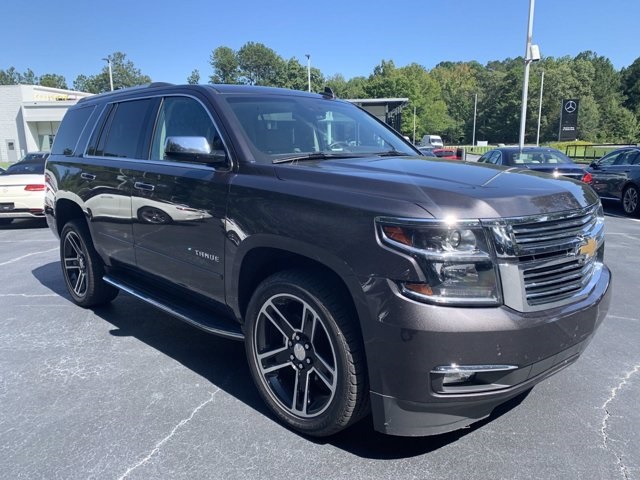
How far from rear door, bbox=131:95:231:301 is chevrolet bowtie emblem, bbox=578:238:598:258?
6.71 feet

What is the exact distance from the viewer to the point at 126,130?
4477mm

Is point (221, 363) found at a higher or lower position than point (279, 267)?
lower

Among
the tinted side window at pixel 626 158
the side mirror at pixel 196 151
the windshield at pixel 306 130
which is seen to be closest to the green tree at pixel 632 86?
the tinted side window at pixel 626 158

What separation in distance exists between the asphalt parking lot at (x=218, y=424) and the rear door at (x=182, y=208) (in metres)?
0.72

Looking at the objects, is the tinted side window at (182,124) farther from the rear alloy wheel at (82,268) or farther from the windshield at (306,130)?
the rear alloy wheel at (82,268)

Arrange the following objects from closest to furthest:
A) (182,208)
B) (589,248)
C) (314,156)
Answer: (589,248)
(314,156)
(182,208)

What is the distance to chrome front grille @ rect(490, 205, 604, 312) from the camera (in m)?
2.30

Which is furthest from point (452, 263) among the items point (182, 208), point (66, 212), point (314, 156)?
point (66, 212)

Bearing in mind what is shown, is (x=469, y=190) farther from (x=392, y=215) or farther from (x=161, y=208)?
(x=161, y=208)

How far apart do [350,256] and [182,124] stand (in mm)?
2048

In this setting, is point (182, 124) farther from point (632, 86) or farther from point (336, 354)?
point (632, 86)

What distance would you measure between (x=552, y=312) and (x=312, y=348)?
1238 millimetres

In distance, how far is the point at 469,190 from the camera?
2.48 meters

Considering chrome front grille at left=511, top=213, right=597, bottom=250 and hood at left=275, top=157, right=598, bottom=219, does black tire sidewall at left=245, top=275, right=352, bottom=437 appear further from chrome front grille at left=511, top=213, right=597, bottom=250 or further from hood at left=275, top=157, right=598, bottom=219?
chrome front grille at left=511, top=213, right=597, bottom=250
